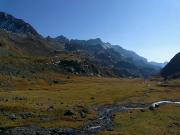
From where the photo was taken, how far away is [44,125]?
77.8 m

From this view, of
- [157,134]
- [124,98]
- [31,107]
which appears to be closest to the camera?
[157,134]

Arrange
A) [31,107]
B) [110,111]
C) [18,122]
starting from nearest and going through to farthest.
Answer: [18,122]
[31,107]
[110,111]

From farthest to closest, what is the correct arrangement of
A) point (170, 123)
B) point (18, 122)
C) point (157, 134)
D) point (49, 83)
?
point (49, 83) < point (170, 123) < point (18, 122) < point (157, 134)

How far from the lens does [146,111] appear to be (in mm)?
105875

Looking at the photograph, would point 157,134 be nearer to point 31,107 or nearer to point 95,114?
point 95,114

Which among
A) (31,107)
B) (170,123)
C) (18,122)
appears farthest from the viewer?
(31,107)

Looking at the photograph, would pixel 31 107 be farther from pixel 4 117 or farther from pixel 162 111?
pixel 162 111

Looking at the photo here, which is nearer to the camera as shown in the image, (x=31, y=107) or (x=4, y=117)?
(x=4, y=117)

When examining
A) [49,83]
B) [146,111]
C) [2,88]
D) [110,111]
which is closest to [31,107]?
[110,111]

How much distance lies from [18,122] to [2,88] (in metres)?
66.6

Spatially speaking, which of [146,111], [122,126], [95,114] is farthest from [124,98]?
[122,126]

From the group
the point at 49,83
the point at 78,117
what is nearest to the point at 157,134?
the point at 78,117

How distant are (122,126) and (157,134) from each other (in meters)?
9.07

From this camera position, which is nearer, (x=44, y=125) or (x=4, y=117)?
(x=44, y=125)
